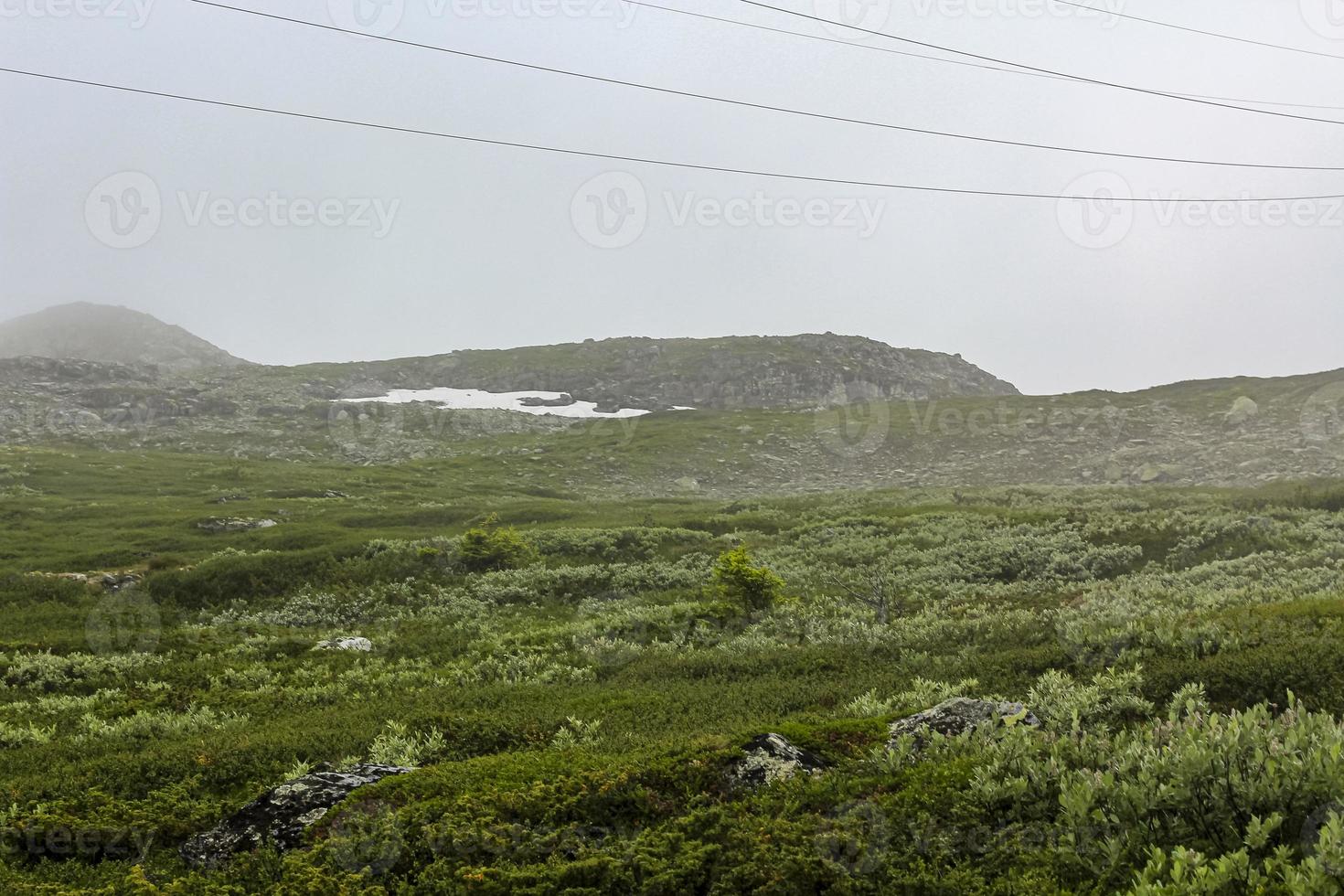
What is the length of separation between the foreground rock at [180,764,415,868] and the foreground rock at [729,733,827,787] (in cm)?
426

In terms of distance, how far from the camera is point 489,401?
136m

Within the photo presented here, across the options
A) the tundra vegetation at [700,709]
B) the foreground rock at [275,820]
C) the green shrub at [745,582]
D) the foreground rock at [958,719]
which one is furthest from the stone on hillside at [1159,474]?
the foreground rock at [275,820]

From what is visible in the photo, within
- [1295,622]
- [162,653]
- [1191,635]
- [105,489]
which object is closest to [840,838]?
[1191,635]

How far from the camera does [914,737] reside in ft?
28.2

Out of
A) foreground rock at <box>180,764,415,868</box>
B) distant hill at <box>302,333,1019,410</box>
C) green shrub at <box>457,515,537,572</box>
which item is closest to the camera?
foreground rock at <box>180,764,415,868</box>

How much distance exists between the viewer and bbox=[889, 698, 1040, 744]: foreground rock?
27.5 ft

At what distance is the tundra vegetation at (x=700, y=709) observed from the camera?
5.87 metres

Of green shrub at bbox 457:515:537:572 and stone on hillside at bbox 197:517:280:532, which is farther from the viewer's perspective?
stone on hillside at bbox 197:517:280:532

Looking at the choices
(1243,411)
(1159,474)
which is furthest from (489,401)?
(1243,411)

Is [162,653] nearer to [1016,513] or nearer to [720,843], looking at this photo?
[720,843]

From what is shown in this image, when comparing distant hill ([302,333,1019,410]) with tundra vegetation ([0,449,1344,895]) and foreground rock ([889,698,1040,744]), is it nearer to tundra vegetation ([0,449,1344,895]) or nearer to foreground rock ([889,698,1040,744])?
tundra vegetation ([0,449,1344,895])

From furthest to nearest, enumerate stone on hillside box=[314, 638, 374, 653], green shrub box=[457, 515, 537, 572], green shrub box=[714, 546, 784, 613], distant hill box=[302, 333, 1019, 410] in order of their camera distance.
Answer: distant hill box=[302, 333, 1019, 410]
green shrub box=[457, 515, 537, 572]
green shrub box=[714, 546, 784, 613]
stone on hillside box=[314, 638, 374, 653]

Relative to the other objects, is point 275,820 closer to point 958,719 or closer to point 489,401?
point 958,719

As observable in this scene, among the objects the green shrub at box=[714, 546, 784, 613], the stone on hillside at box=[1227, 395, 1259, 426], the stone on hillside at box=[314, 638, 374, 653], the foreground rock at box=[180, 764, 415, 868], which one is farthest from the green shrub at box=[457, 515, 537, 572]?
the stone on hillside at box=[1227, 395, 1259, 426]
